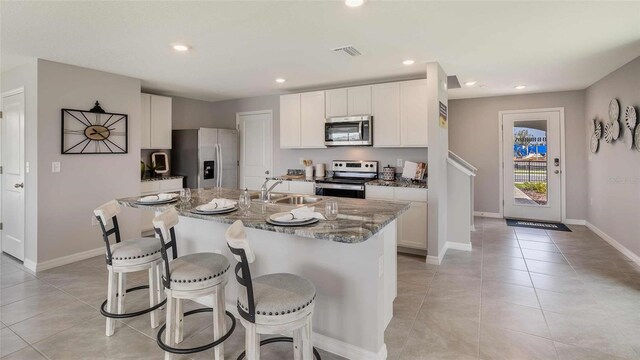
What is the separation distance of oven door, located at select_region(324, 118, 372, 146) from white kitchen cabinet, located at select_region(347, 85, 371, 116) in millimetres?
146

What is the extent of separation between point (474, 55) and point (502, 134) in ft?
10.9

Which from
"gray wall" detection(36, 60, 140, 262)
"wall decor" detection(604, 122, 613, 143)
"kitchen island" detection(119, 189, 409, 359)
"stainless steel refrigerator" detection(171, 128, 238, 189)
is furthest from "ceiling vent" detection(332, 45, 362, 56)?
"wall decor" detection(604, 122, 613, 143)

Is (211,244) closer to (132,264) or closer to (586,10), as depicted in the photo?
(132,264)

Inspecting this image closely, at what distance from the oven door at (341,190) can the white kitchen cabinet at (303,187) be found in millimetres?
132

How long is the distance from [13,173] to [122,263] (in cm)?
303

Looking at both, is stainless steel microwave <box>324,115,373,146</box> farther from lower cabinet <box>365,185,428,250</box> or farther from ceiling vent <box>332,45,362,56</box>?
ceiling vent <box>332,45,362,56</box>

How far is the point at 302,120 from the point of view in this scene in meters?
5.30

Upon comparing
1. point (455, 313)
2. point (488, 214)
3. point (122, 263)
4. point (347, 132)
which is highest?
point (347, 132)

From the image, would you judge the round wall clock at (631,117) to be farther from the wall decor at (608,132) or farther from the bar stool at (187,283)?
the bar stool at (187,283)

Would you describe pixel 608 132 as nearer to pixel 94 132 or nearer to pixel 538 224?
pixel 538 224

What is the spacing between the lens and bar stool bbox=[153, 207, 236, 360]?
1.97m

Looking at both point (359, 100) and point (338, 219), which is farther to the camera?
point (359, 100)

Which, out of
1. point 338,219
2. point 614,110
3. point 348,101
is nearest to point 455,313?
point 338,219

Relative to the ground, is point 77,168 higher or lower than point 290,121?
lower
